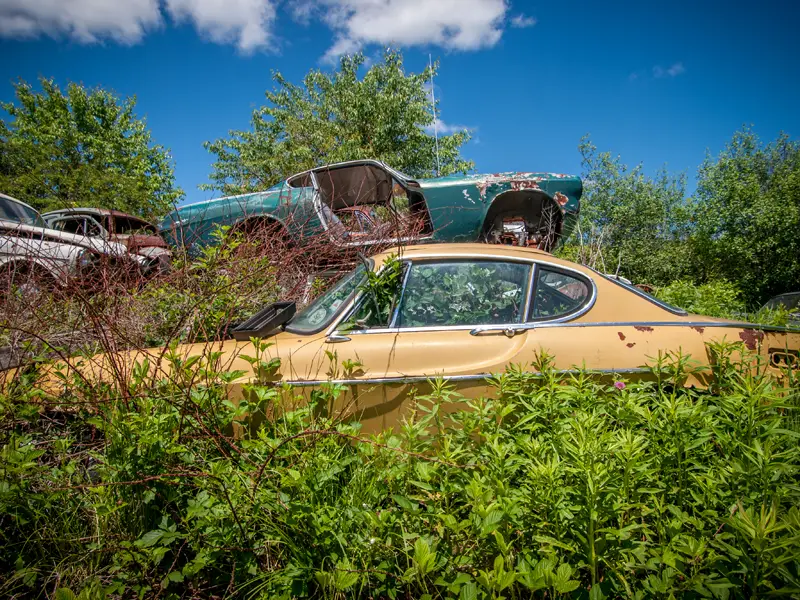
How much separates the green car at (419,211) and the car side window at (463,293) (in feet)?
8.33

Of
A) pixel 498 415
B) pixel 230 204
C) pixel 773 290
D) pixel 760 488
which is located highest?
pixel 230 204

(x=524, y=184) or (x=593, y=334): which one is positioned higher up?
(x=524, y=184)

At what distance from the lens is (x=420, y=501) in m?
1.69

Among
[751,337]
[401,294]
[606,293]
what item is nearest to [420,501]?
[401,294]

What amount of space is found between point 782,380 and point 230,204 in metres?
5.94

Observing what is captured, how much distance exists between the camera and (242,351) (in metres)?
2.38

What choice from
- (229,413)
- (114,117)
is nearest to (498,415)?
(229,413)

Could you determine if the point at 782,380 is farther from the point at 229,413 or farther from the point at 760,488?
the point at 229,413

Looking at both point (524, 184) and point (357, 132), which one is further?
point (357, 132)

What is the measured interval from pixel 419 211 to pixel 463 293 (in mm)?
3316

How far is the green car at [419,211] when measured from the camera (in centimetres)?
541

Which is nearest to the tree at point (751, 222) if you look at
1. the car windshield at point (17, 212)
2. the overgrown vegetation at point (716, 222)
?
the overgrown vegetation at point (716, 222)

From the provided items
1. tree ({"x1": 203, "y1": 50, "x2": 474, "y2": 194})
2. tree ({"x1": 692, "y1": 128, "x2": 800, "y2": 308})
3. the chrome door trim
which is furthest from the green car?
tree ({"x1": 692, "y1": 128, "x2": 800, "y2": 308})

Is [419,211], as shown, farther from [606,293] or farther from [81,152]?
[81,152]
